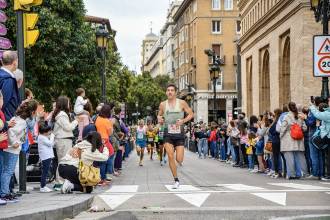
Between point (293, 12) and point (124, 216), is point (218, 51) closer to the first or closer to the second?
point (293, 12)

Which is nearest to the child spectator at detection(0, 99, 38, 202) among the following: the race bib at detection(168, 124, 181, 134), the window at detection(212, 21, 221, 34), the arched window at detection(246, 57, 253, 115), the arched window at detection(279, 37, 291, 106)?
the race bib at detection(168, 124, 181, 134)

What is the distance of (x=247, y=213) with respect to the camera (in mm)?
8672

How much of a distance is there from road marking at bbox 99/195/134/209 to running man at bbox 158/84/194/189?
75.4 inches

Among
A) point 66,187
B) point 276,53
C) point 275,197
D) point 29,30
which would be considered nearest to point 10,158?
point 66,187

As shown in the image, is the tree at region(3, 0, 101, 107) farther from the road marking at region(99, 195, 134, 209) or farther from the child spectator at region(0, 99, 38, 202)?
the child spectator at region(0, 99, 38, 202)

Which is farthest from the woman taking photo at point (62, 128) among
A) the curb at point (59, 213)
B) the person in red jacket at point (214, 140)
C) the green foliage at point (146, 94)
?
the green foliage at point (146, 94)

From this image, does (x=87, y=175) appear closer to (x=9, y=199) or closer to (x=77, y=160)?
(x=77, y=160)

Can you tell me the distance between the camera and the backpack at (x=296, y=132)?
17297 millimetres

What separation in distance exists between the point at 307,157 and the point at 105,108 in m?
6.03

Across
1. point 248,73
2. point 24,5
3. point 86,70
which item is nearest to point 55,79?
point 86,70

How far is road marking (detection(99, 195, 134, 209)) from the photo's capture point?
32.9 ft

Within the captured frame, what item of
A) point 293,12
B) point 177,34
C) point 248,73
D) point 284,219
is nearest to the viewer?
point 284,219

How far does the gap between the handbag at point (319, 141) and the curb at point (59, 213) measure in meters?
8.27

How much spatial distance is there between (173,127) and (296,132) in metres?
5.14
